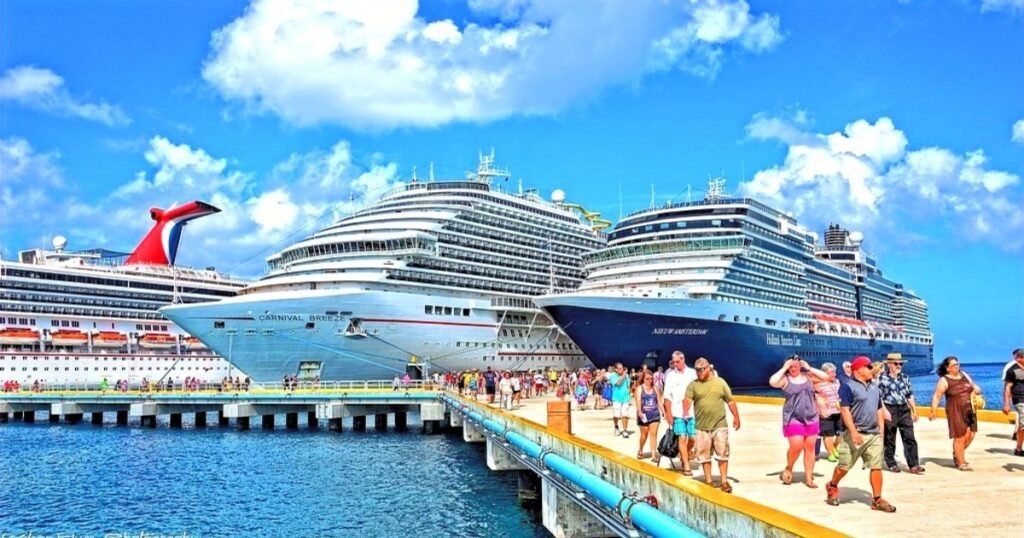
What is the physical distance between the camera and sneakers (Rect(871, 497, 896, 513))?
29.0ft

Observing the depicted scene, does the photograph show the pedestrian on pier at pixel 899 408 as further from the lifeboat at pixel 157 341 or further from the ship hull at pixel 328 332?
the lifeboat at pixel 157 341

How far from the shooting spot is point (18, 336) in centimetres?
6806

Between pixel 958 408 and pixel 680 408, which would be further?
pixel 680 408

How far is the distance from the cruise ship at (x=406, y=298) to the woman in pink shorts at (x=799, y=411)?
37.6 m

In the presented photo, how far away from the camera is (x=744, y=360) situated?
172 ft

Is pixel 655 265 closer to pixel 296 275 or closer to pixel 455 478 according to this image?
pixel 296 275

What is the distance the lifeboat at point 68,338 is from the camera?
70.4 m

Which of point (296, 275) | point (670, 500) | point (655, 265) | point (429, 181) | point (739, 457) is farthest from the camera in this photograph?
point (429, 181)

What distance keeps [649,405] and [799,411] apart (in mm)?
3388

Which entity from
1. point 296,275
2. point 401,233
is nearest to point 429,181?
point 401,233

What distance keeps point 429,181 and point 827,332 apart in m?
31.7

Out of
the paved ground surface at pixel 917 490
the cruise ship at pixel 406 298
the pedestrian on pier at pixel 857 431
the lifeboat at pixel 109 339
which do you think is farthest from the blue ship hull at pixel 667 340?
the lifeboat at pixel 109 339

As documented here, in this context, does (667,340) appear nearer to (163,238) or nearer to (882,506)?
(882,506)

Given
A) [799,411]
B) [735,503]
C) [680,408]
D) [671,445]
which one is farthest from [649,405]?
[735,503]
